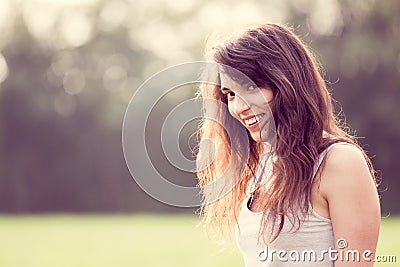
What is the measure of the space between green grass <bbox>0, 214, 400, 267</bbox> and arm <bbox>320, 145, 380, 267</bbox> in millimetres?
4938

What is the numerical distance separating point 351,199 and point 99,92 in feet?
66.5

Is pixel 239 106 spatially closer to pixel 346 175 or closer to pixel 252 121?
pixel 252 121

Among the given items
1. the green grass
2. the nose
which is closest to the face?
the nose

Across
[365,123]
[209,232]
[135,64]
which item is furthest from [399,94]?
[209,232]

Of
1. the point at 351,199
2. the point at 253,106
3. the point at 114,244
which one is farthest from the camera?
the point at 114,244

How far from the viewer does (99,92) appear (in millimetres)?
21828

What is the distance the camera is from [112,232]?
13328 mm

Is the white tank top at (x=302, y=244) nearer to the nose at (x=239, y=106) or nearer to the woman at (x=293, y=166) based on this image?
the woman at (x=293, y=166)

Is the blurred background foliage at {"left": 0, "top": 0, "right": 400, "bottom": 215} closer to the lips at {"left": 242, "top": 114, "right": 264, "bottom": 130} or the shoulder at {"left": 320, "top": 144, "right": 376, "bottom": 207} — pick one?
the lips at {"left": 242, "top": 114, "right": 264, "bottom": 130}

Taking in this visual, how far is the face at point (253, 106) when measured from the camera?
6.81 ft

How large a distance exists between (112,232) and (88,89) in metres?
9.17

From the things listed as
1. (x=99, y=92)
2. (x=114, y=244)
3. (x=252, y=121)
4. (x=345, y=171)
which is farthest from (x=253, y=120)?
(x=99, y=92)

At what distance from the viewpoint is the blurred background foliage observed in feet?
65.6

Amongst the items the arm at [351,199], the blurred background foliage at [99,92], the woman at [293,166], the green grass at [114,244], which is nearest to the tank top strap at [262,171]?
the woman at [293,166]
